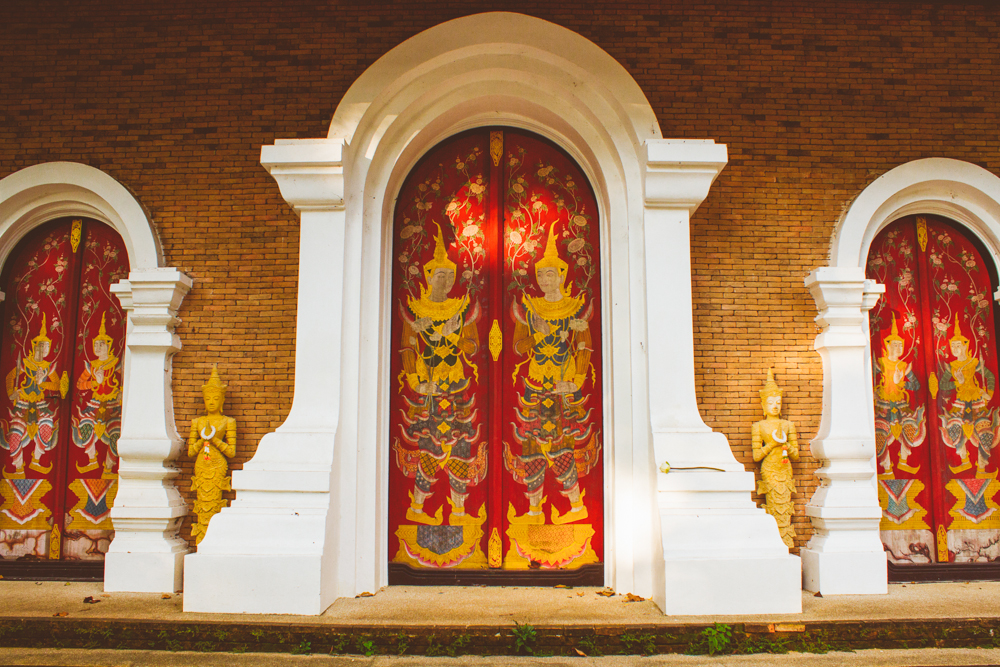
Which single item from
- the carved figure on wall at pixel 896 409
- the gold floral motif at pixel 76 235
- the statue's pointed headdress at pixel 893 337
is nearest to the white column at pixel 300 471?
the gold floral motif at pixel 76 235

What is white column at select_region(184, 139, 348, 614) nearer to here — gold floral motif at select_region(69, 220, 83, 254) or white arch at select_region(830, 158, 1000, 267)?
gold floral motif at select_region(69, 220, 83, 254)

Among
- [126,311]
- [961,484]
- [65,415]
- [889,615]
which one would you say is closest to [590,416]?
[889,615]

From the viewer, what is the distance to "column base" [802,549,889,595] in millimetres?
5500

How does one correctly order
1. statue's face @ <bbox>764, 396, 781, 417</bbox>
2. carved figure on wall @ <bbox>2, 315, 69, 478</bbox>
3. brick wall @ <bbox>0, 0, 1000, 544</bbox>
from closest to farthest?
1. statue's face @ <bbox>764, 396, 781, 417</bbox>
2. brick wall @ <bbox>0, 0, 1000, 544</bbox>
3. carved figure on wall @ <bbox>2, 315, 69, 478</bbox>

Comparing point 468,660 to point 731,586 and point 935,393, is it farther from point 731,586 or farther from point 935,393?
point 935,393

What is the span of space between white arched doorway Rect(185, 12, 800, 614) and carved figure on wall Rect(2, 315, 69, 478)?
2460 millimetres

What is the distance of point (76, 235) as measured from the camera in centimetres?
651

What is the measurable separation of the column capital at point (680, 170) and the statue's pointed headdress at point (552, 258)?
0.99 metres

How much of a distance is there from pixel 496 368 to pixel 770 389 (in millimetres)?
2384

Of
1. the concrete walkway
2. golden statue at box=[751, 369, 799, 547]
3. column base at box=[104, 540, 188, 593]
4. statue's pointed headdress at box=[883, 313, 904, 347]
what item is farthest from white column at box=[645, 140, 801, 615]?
column base at box=[104, 540, 188, 593]

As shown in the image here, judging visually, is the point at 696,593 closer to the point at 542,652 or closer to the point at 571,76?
the point at 542,652

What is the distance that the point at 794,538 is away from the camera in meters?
5.86

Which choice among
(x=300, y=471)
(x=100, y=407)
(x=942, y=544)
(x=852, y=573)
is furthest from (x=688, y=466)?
(x=100, y=407)

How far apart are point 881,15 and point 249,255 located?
6325mm
